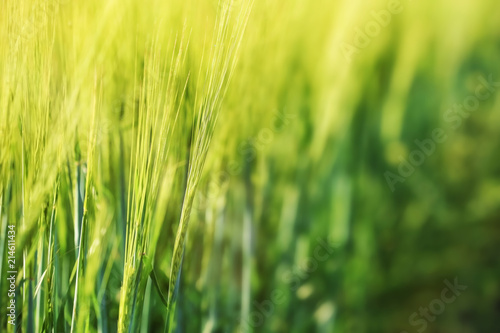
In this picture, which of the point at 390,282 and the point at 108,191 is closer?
the point at 390,282

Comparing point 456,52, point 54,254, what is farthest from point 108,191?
point 456,52

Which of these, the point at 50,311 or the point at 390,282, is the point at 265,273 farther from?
the point at 50,311

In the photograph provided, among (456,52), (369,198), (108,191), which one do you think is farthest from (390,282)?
(108,191)

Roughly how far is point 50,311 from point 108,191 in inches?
6.4

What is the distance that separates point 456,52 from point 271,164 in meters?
0.24

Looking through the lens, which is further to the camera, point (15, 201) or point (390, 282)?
point (15, 201)

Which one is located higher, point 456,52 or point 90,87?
point 456,52

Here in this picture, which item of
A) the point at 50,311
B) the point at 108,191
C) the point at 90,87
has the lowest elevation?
the point at 50,311

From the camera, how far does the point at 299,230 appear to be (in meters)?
0.54

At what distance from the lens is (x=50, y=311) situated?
21.7 inches

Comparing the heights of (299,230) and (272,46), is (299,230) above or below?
below

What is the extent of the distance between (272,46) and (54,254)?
0.37m

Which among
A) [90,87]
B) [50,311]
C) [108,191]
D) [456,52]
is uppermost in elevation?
[456,52]

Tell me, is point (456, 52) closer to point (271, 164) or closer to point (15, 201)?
point (271, 164)
